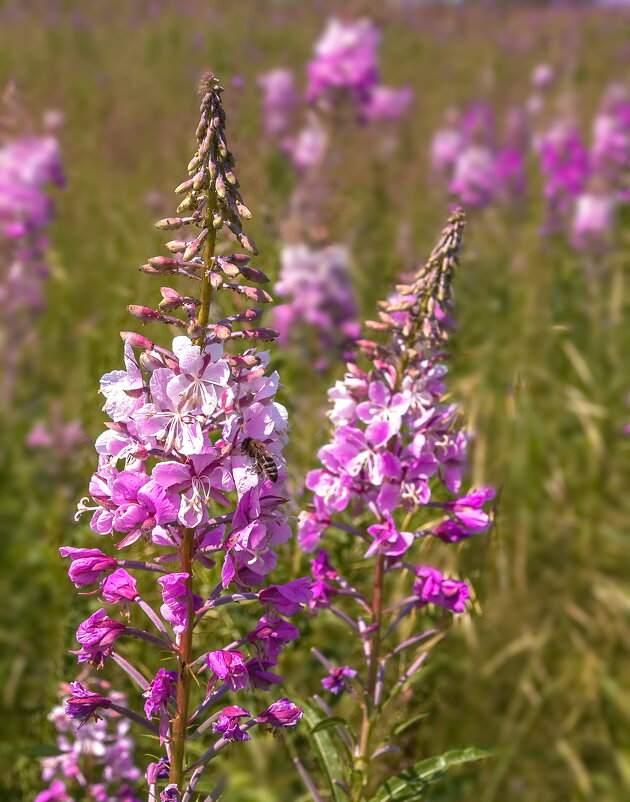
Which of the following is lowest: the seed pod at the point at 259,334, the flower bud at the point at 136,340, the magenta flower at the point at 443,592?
the magenta flower at the point at 443,592

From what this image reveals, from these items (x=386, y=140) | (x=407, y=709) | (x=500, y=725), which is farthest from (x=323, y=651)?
(x=386, y=140)

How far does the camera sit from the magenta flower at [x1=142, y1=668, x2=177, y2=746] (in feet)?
4.85

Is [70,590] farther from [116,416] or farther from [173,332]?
Answer: [116,416]

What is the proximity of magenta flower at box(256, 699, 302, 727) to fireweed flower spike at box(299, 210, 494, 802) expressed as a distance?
37 cm

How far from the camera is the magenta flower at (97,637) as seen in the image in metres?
1.48

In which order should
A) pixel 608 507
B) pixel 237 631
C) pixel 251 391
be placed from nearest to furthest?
pixel 251 391
pixel 237 631
pixel 608 507

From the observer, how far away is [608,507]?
4891 mm

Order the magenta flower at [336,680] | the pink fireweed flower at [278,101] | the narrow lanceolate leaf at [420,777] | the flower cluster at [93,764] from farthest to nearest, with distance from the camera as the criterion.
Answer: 1. the pink fireweed flower at [278,101]
2. the flower cluster at [93,764]
3. the magenta flower at [336,680]
4. the narrow lanceolate leaf at [420,777]

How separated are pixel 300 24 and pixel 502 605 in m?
15.7

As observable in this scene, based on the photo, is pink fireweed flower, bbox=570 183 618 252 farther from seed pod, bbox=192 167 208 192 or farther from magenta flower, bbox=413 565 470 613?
seed pod, bbox=192 167 208 192

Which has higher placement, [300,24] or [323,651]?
[300,24]

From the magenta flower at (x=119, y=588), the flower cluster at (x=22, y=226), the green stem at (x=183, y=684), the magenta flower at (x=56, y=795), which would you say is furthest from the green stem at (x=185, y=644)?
the flower cluster at (x=22, y=226)

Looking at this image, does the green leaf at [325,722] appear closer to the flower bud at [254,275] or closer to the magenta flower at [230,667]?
the magenta flower at [230,667]

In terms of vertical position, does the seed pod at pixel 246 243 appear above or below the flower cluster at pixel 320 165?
below
